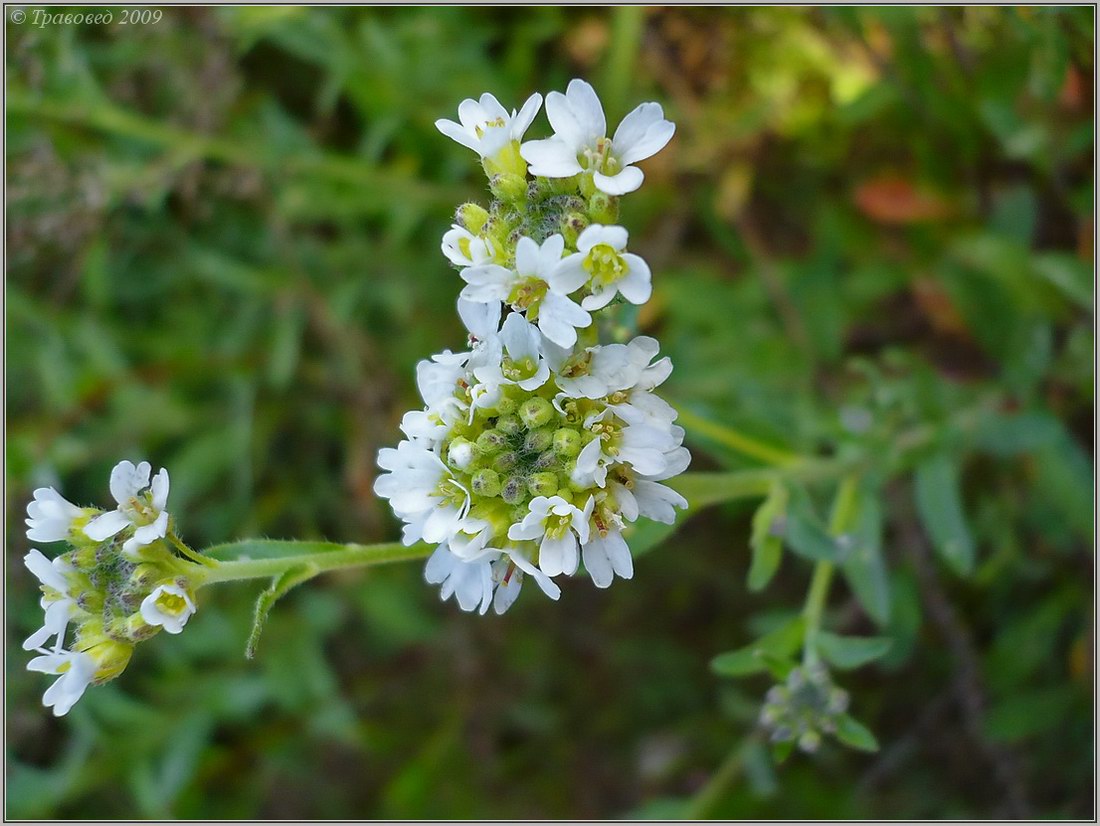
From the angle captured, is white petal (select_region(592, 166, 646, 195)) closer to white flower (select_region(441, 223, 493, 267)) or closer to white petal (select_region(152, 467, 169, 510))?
white flower (select_region(441, 223, 493, 267))

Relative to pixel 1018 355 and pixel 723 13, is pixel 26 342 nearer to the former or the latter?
pixel 723 13

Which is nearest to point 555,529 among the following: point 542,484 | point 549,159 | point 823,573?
point 542,484

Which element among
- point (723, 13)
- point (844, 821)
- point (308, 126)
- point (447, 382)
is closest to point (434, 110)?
point (308, 126)

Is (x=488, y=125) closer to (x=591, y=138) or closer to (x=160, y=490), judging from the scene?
(x=591, y=138)

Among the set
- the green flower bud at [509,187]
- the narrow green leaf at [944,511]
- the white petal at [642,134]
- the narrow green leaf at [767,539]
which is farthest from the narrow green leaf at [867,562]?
the green flower bud at [509,187]

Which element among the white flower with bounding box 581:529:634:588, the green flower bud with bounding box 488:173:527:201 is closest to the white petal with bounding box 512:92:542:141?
the green flower bud with bounding box 488:173:527:201
